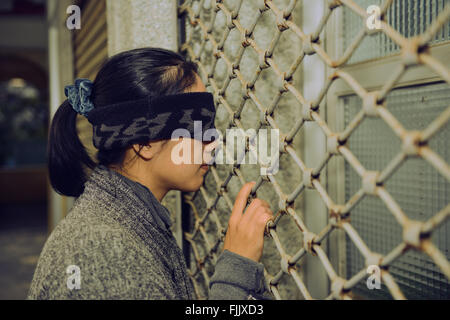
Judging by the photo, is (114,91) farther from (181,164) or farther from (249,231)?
(249,231)

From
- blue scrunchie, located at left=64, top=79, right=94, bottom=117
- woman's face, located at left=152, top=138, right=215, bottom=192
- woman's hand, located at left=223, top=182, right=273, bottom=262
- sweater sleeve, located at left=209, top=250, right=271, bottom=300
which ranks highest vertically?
blue scrunchie, located at left=64, top=79, right=94, bottom=117

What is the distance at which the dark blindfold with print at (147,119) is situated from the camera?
3.17 ft

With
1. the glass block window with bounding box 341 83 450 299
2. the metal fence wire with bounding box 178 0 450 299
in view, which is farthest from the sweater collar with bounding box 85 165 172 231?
the glass block window with bounding box 341 83 450 299

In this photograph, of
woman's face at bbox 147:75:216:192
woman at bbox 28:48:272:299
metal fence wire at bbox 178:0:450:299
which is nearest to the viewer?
metal fence wire at bbox 178:0:450:299

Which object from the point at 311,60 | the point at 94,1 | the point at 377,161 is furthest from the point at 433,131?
the point at 94,1

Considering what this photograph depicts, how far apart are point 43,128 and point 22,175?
1.32 meters

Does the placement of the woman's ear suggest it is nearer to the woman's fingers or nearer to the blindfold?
the blindfold

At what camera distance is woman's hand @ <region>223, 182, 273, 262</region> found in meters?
0.89

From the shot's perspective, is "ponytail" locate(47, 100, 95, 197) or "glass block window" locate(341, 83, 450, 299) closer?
"glass block window" locate(341, 83, 450, 299)

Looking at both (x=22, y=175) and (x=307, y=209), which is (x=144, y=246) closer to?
(x=307, y=209)

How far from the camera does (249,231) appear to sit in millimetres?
904

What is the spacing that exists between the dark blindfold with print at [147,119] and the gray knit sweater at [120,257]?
92 millimetres

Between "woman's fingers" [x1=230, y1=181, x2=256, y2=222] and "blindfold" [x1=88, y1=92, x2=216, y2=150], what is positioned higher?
"blindfold" [x1=88, y1=92, x2=216, y2=150]

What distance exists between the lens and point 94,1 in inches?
85.7
